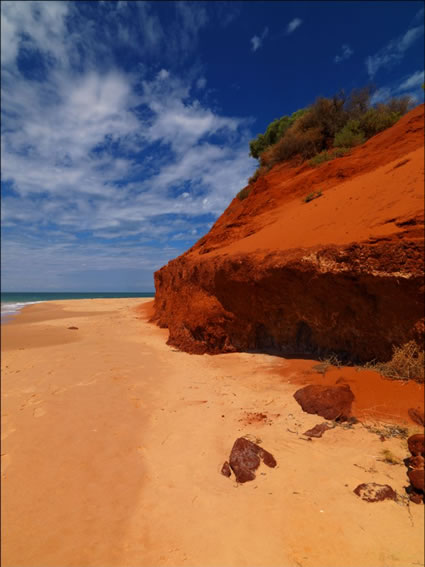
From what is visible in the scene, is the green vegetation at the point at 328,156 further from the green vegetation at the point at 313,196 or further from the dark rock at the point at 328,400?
the dark rock at the point at 328,400

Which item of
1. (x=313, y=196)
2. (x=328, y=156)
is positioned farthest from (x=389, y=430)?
(x=328, y=156)

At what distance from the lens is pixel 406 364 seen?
14.0 feet

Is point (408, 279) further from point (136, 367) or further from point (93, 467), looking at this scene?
point (136, 367)

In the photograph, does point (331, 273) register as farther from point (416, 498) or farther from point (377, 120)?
point (377, 120)

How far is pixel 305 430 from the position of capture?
12.1ft

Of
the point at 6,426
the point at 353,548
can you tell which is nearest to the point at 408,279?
the point at 353,548

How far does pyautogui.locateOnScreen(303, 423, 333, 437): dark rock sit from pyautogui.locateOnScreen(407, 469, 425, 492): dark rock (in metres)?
1.22

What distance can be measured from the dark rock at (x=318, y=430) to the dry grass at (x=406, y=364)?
1.53m

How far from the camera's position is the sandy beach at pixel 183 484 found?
1762 mm

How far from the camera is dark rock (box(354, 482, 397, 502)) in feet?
7.71

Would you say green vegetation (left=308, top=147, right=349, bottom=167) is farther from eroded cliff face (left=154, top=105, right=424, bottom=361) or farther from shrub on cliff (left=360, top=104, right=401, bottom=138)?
shrub on cliff (left=360, top=104, right=401, bottom=138)

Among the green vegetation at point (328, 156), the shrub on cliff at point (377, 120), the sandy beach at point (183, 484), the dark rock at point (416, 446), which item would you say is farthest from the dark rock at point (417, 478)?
the shrub on cliff at point (377, 120)

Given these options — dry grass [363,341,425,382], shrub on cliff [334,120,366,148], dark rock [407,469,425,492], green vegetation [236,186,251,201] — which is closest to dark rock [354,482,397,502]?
dark rock [407,469,425,492]

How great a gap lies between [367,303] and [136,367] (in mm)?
5440
